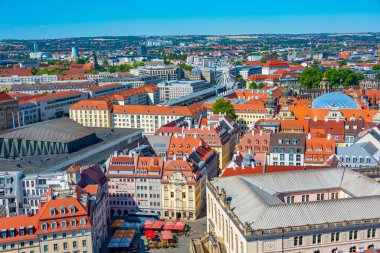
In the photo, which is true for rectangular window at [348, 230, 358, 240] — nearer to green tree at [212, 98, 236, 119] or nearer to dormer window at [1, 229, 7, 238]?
dormer window at [1, 229, 7, 238]

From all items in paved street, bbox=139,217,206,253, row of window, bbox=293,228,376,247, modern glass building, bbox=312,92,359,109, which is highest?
modern glass building, bbox=312,92,359,109

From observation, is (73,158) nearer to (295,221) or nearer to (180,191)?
(180,191)

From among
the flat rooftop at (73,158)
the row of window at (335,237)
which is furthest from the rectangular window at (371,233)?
the flat rooftop at (73,158)

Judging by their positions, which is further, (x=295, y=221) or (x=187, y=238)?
(x=187, y=238)

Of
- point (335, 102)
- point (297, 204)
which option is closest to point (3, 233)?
point (297, 204)

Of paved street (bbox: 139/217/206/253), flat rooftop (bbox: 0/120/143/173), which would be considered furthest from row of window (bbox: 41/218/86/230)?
flat rooftop (bbox: 0/120/143/173)

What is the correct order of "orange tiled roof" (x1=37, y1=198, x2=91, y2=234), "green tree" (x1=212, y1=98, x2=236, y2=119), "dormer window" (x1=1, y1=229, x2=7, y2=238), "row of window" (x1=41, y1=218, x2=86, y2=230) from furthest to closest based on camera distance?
"green tree" (x1=212, y1=98, x2=236, y2=119), "orange tiled roof" (x1=37, y1=198, x2=91, y2=234), "row of window" (x1=41, y1=218, x2=86, y2=230), "dormer window" (x1=1, y1=229, x2=7, y2=238)

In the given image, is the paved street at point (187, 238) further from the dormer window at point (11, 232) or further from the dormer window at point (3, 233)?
the dormer window at point (3, 233)

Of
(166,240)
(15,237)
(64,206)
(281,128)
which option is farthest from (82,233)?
(281,128)
